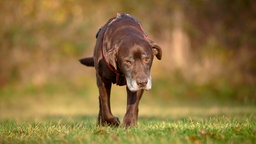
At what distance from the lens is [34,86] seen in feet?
66.1

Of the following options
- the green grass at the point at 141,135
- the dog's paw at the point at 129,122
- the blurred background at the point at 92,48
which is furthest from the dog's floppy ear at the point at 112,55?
the blurred background at the point at 92,48

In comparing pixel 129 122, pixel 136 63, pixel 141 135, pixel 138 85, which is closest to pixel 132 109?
pixel 129 122

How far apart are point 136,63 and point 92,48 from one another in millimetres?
15391

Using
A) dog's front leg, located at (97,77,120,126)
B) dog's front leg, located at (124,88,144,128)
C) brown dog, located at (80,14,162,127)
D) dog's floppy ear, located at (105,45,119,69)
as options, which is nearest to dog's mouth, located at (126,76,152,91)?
brown dog, located at (80,14,162,127)

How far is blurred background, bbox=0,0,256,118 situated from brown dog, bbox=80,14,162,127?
10.4m

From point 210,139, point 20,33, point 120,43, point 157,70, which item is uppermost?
point 20,33

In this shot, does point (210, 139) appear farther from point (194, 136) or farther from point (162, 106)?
point (162, 106)

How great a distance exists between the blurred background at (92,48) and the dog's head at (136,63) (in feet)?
36.4

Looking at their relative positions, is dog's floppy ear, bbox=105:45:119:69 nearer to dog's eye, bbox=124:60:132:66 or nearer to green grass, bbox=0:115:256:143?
dog's eye, bbox=124:60:132:66

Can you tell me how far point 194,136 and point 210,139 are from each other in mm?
191

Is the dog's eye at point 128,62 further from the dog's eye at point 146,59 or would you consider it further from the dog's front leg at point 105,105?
the dog's front leg at point 105,105

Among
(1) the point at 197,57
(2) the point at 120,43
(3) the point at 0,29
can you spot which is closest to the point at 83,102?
(3) the point at 0,29

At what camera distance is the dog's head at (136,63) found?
6.82 meters

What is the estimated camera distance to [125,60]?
6941mm
